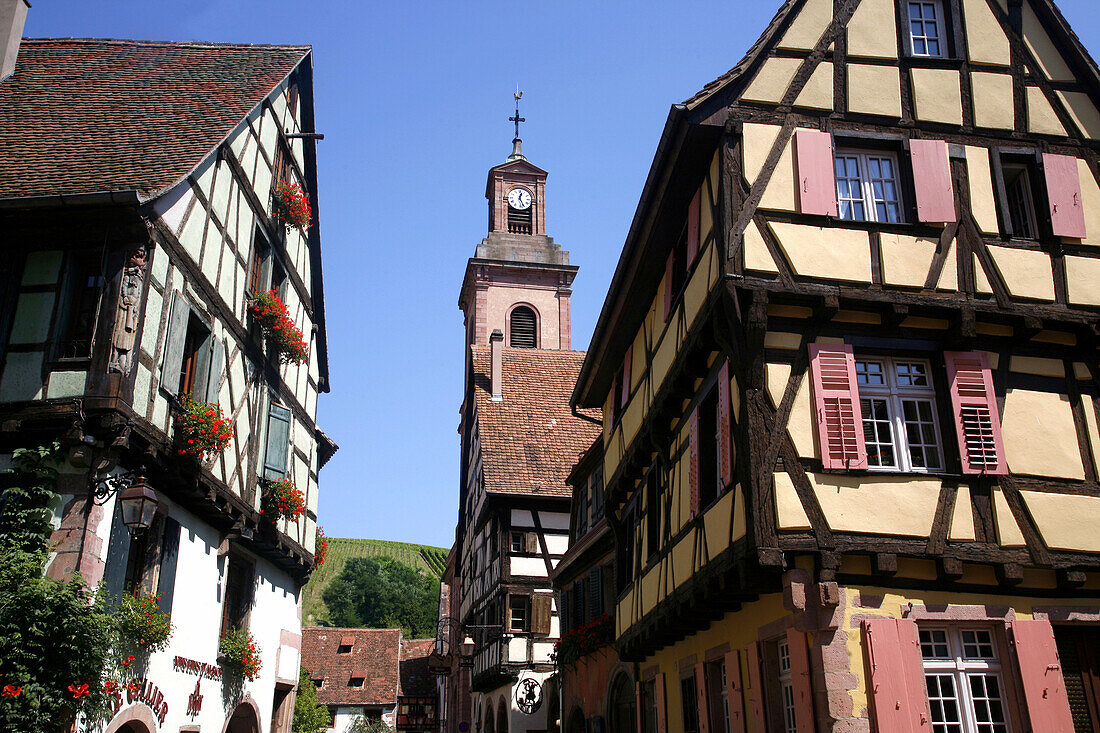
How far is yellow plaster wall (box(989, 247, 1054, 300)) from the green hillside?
3622 inches

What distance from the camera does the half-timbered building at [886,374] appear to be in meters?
8.73

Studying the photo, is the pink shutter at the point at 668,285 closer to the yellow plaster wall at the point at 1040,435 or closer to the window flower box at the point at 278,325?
the yellow plaster wall at the point at 1040,435

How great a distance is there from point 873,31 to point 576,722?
14816 millimetres

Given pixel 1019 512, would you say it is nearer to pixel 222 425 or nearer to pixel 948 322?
pixel 948 322

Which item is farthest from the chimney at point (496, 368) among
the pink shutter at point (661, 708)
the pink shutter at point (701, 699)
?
the pink shutter at point (701, 699)

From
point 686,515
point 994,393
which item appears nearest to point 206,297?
point 686,515

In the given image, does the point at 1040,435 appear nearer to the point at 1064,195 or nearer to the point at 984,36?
the point at 1064,195

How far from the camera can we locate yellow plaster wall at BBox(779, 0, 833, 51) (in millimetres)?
10812

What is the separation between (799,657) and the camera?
8.57 metres

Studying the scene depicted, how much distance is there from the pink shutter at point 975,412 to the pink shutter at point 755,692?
2.81m

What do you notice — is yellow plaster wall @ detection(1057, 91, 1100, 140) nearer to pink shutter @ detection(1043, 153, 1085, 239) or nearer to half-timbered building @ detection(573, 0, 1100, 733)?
half-timbered building @ detection(573, 0, 1100, 733)

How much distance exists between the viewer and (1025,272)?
10.3m

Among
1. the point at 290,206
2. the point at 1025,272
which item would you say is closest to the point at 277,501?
the point at 290,206

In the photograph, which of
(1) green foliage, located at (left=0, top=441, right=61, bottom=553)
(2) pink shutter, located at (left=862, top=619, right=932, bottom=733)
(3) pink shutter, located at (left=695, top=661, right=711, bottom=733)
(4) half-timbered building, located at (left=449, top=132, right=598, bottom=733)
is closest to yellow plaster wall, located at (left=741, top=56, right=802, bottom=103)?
(2) pink shutter, located at (left=862, top=619, right=932, bottom=733)
